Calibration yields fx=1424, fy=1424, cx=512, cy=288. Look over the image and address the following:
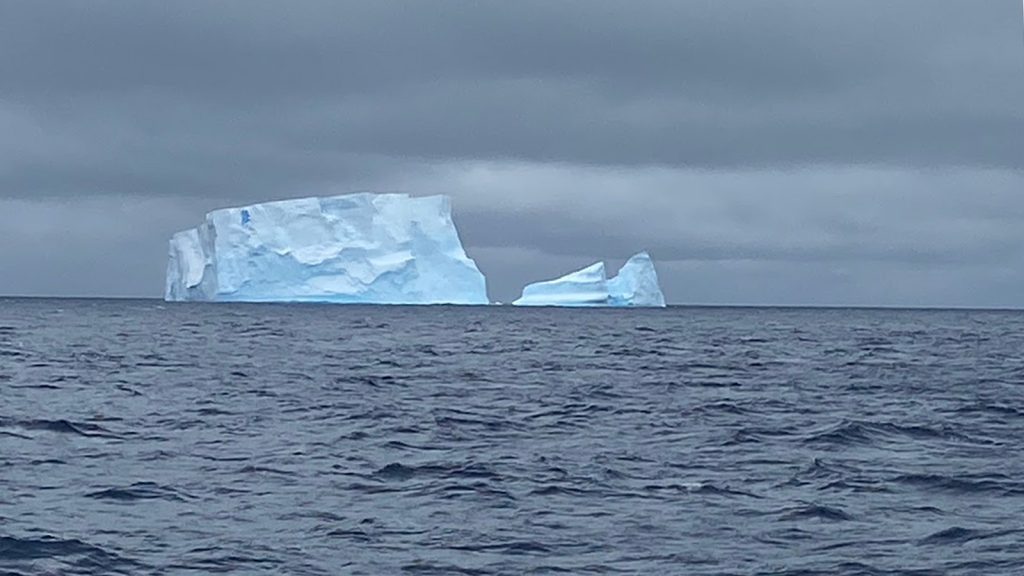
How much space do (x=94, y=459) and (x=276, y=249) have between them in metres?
53.5

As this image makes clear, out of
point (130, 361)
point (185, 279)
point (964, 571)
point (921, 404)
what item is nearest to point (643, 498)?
point (964, 571)

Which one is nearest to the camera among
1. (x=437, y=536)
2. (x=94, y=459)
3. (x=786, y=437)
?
(x=437, y=536)

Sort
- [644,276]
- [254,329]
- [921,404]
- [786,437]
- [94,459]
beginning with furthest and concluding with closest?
[644,276], [254,329], [921,404], [786,437], [94,459]

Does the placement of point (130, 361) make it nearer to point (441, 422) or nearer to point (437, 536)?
point (441, 422)

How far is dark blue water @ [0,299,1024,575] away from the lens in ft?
27.1

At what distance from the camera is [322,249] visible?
65.4 m

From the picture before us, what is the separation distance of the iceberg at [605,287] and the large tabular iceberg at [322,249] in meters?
9.13

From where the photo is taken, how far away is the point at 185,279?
70188mm

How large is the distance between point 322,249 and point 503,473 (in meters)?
54.8

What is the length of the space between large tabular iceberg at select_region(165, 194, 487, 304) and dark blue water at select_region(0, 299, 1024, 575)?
40391mm

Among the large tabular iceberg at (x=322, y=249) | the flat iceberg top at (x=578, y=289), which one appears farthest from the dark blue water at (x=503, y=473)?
the flat iceberg top at (x=578, y=289)

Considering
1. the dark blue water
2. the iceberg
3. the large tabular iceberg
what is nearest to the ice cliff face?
the iceberg

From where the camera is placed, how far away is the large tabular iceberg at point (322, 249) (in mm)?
64375

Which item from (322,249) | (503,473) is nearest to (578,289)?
(322,249)
